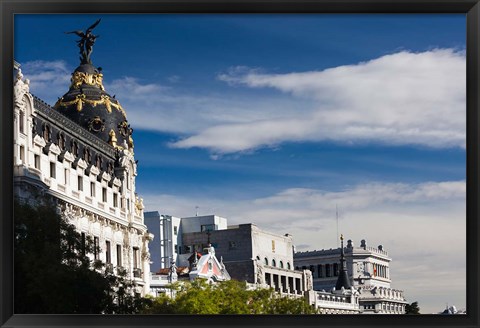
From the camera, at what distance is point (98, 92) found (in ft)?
201

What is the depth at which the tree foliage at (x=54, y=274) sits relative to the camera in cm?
2389

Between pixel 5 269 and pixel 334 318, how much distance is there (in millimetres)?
6488

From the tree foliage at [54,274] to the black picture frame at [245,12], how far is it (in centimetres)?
122

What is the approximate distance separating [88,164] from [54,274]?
967 inches

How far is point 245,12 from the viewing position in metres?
22.1

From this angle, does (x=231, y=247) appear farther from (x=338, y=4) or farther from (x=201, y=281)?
(x=338, y=4)

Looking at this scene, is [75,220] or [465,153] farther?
[75,220]

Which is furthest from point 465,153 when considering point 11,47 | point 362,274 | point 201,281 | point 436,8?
point 362,274

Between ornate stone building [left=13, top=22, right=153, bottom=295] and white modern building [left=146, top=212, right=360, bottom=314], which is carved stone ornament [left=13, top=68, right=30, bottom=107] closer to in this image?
ornate stone building [left=13, top=22, right=153, bottom=295]

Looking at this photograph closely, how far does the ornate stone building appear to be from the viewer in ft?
126

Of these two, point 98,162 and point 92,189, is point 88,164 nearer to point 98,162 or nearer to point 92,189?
point 92,189

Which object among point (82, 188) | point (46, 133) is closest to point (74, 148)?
point (82, 188)

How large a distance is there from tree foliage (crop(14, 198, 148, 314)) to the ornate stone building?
212cm

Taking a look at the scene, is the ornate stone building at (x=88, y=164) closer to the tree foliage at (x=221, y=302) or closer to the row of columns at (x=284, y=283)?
the tree foliage at (x=221, y=302)
